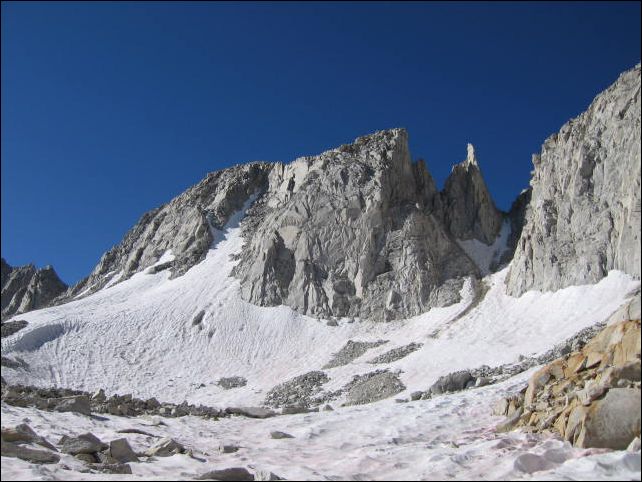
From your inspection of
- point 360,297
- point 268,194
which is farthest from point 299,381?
point 268,194

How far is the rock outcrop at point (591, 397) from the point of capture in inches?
502

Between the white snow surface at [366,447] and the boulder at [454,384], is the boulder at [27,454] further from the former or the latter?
the boulder at [454,384]

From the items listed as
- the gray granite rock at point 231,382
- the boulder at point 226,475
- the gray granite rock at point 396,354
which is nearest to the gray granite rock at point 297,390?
the gray granite rock at point 231,382

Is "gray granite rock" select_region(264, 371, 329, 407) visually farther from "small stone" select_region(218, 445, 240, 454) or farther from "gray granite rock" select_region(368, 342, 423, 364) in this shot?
"small stone" select_region(218, 445, 240, 454)

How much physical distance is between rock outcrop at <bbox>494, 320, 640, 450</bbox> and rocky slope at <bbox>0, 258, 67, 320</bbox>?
8444cm

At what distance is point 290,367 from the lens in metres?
46.1

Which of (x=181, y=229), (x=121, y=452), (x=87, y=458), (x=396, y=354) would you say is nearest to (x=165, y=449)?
(x=121, y=452)

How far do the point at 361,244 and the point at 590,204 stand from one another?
21.7 metres

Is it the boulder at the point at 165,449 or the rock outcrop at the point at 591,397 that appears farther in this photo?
the boulder at the point at 165,449

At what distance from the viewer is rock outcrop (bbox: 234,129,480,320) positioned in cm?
5534

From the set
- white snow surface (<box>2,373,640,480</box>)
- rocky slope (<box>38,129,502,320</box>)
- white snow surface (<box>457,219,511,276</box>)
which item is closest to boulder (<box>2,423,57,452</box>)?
white snow surface (<box>2,373,640,480</box>)

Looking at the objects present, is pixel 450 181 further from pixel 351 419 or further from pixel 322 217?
pixel 351 419

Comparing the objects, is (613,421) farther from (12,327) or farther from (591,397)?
(12,327)

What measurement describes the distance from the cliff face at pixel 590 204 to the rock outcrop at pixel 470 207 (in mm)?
11704
